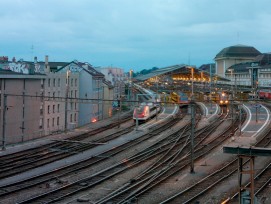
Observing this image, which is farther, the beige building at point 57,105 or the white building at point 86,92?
the white building at point 86,92

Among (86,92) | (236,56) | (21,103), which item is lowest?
(21,103)

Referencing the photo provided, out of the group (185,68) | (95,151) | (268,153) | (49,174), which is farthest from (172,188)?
(185,68)

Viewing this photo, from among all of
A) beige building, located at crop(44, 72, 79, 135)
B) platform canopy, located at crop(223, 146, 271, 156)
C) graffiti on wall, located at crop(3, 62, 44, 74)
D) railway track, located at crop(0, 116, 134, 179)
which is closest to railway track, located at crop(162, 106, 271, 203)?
platform canopy, located at crop(223, 146, 271, 156)

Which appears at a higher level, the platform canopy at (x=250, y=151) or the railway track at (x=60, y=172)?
the platform canopy at (x=250, y=151)

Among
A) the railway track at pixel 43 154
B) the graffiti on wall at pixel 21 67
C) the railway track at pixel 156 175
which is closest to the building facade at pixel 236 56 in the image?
the graffiti on wall at pixel 21 67

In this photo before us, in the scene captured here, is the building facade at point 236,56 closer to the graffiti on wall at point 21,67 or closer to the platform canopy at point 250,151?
the graffiti on wall at point 21,67

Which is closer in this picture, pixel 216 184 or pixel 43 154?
pixel 216 184

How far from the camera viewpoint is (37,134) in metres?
31.8

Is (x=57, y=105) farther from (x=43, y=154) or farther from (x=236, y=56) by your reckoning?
(x=236, y=56)

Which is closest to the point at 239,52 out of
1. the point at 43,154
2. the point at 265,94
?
the point at 265,94

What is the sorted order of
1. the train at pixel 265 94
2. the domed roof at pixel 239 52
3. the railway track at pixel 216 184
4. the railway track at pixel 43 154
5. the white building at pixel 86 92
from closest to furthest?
the railway track at pixel 216 184
the railway track at pixel 43 154
the white building at pixel 86 92
the train at pixel 265 94
the domed roof at pixel 239 52

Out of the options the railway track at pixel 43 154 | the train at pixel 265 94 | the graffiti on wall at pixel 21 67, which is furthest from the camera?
the train at pixel 265 94

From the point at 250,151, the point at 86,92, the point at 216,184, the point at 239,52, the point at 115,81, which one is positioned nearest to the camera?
the point at 250,151

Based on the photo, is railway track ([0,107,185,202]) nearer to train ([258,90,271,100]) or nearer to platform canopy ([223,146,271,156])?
platform canopy ([223,146,271,156])
